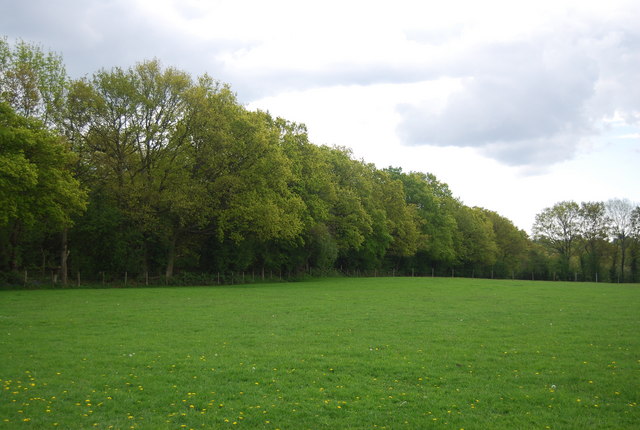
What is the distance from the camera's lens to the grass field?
29.7ft

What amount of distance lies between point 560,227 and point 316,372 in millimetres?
115783

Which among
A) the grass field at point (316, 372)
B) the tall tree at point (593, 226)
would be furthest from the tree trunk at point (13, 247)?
the tall tree at point (593, 226)

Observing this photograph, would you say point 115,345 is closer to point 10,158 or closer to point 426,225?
point 10,158

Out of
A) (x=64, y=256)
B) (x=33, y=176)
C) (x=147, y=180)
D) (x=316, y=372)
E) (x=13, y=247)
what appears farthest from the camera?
(x=147, y=180)

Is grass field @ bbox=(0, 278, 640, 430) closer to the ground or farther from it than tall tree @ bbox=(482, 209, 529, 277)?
closer to the ground

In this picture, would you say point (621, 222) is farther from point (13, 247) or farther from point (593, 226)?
point (13, 247)

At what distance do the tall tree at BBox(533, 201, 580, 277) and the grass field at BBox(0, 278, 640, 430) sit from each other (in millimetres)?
97416

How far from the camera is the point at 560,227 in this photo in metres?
113

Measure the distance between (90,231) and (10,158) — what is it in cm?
1407

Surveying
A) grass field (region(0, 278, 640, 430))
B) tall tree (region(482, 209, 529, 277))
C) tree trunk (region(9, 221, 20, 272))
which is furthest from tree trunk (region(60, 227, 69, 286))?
tall tree (region(482, 209, 529, 277))

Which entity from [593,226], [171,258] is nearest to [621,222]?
[593,226]

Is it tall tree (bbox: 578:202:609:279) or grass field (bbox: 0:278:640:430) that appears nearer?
grass field (bbox: 0:278:640:430)

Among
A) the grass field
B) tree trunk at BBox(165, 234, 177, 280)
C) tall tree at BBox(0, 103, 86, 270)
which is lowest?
the grass field

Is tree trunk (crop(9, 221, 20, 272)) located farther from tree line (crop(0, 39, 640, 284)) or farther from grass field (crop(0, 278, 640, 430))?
grass field (crop(0, 278, 640, 430))
